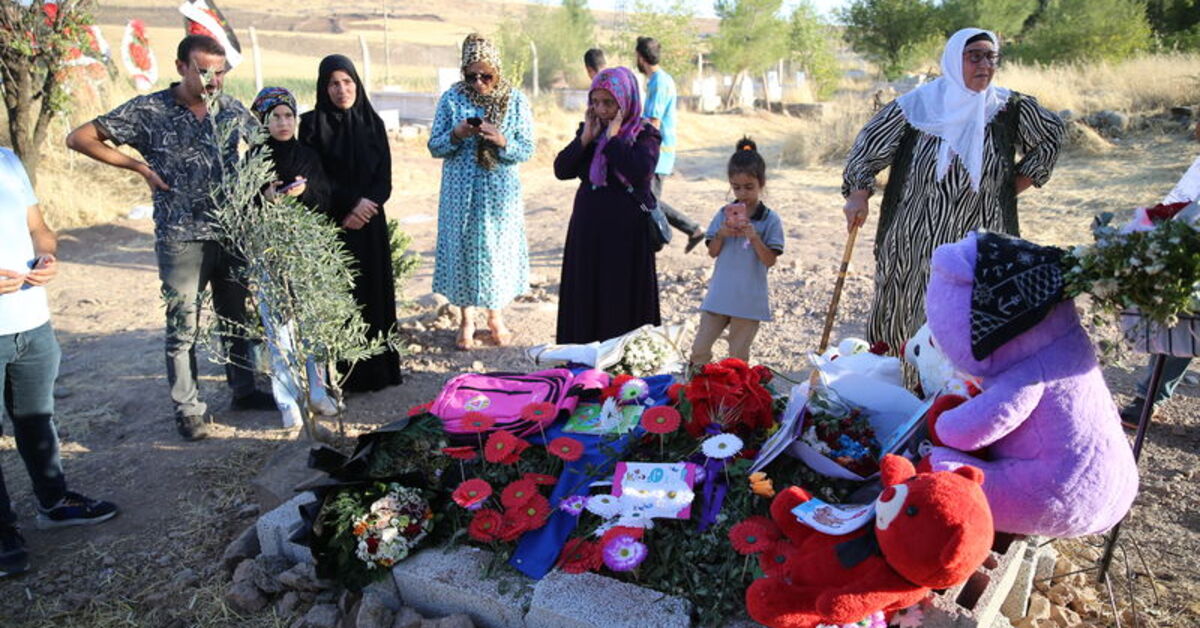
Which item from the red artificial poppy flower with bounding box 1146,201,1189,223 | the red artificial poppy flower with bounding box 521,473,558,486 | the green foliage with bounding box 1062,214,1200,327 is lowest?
the red artificial poppy flower with bounding box 521,473,558,486

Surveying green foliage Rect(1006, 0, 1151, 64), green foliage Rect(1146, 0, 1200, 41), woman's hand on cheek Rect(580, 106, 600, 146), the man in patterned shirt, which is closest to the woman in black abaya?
the man in patterned shirt

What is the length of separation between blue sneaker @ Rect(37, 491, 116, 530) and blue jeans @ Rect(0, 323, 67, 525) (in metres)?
0.04

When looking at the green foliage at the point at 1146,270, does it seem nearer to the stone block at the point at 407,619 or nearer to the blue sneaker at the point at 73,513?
the stone block at the point at 407,619

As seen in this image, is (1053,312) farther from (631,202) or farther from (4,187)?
(4,187)

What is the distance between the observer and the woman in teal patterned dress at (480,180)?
4.84 meters

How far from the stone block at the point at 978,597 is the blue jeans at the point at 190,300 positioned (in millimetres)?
3277

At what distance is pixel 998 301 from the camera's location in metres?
2.09

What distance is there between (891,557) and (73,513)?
3440 millimetres

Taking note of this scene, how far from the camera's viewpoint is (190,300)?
4000 millimetres

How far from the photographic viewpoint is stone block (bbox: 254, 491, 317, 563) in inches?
117

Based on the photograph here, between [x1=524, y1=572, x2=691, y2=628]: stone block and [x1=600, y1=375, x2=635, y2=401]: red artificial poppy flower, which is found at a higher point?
[x1=600, y1=375, x2=635, y2=401]: red artificial poppy flower

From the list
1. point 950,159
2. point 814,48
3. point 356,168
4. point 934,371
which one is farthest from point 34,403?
point 814,48

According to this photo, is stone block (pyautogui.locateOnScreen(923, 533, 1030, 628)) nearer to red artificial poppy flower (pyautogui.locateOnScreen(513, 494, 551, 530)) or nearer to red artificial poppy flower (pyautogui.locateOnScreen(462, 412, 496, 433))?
red artificial poppy flower (pyautogui.locateOnScreen(513, 494, 551, 530))

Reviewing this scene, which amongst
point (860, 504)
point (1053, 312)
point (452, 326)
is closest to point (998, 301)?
point (1053, 312)
